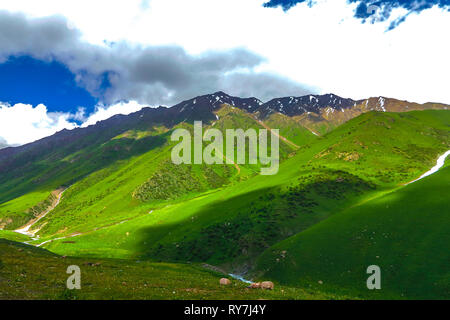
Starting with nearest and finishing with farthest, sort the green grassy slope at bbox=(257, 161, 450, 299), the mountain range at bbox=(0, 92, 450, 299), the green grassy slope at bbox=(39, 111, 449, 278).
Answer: the green grassy slope at bbox=(257, 161, 450, 299) < the mountain range at bbox=(0, 92, 450, 299) < the green grassy slope at bbox=(39, 111, 449, 278)

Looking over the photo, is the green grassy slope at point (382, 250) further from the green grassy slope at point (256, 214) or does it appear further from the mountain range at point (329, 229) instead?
the green grassy slope at point (256, 214)

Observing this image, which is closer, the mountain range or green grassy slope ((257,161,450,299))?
green grassy slope ((257,161,450,299))

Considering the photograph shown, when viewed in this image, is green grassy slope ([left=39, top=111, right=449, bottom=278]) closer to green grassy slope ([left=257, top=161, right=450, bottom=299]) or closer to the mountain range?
the mountain range

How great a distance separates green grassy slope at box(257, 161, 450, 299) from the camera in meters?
40.3

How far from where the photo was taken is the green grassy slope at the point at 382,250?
4028 cm

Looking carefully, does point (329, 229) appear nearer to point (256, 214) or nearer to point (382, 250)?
point (382, 250)

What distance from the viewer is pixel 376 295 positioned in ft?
127

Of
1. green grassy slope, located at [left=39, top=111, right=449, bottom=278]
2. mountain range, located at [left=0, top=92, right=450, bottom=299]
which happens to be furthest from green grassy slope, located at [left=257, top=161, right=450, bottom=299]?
green grassy slope, located at [left=39, top=111, right=449, bottom=278]

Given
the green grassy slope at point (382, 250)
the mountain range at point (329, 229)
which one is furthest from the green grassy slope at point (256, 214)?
the green grassy slope at point (382, 250)

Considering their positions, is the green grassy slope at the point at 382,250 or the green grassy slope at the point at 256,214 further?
the green grassy slope at the point at 256,214

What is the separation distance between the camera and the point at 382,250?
160 ft
